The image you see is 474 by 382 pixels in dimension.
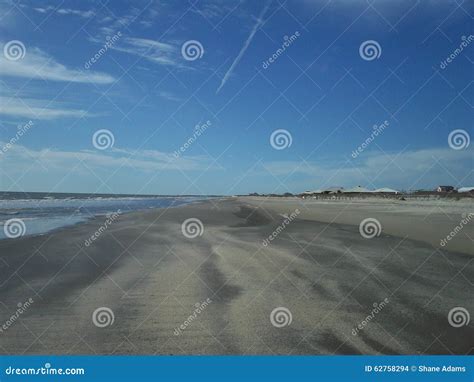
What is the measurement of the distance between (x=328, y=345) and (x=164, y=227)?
13090 millimetres

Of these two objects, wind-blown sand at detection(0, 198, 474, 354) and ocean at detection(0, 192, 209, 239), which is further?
ocean at detection(0, 192, 209, 239)

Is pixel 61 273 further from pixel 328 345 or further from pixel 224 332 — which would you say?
pixel 328 345

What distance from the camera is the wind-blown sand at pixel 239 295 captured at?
5.40 m

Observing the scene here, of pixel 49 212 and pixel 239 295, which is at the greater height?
pixel 49 212

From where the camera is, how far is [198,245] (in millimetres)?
12391

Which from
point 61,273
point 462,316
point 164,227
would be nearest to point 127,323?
point 61,273

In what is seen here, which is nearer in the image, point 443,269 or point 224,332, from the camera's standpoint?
point 224,332

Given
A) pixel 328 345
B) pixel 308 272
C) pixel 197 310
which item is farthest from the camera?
pixel 308 272

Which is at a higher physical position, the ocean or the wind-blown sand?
the ocean

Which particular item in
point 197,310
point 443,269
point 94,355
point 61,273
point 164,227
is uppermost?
point 164,227

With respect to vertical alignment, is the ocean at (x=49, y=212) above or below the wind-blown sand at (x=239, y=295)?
above

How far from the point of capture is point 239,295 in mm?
7105

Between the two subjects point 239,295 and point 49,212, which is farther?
point 49,212

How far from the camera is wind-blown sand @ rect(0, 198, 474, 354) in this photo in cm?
540
